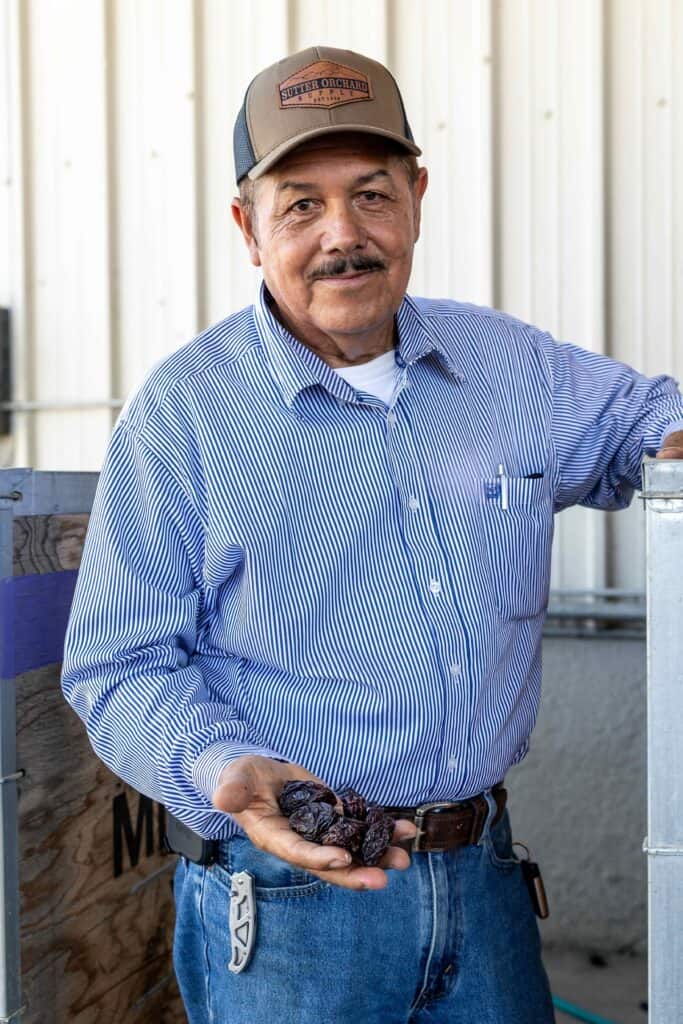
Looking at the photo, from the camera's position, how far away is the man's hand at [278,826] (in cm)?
176

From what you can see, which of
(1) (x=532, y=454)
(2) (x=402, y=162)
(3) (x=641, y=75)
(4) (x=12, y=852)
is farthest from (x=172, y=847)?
(3) (x=641, y=75)

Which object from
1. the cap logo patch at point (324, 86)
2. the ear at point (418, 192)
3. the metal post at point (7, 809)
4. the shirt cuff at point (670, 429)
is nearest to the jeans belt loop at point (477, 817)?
the shirt cuff at point (670, 429)

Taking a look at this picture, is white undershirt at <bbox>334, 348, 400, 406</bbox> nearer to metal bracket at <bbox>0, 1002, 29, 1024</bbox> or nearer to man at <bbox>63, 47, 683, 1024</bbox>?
man at <bbox>63, 47, 683, 1024</bbox>

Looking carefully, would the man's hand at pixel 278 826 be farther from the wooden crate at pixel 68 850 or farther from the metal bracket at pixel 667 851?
the wooden crate at pixel 68 850

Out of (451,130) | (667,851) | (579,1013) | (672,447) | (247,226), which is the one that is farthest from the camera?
(451,130)

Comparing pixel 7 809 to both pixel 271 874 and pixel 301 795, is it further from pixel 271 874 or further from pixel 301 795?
pixel 301 795

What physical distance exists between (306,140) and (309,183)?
3.4 inches

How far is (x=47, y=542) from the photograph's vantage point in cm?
245

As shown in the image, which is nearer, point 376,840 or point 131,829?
point 376,840

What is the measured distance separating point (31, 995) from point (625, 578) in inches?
115

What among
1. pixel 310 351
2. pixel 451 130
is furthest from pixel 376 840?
pixel 451 130

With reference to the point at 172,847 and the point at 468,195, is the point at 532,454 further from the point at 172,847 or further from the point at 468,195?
the point at 468,195

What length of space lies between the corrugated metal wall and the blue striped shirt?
2.26m

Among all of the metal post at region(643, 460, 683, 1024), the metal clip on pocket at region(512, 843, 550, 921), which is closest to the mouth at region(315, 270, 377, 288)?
the metal post at region(643, 460, 683, 1024)
